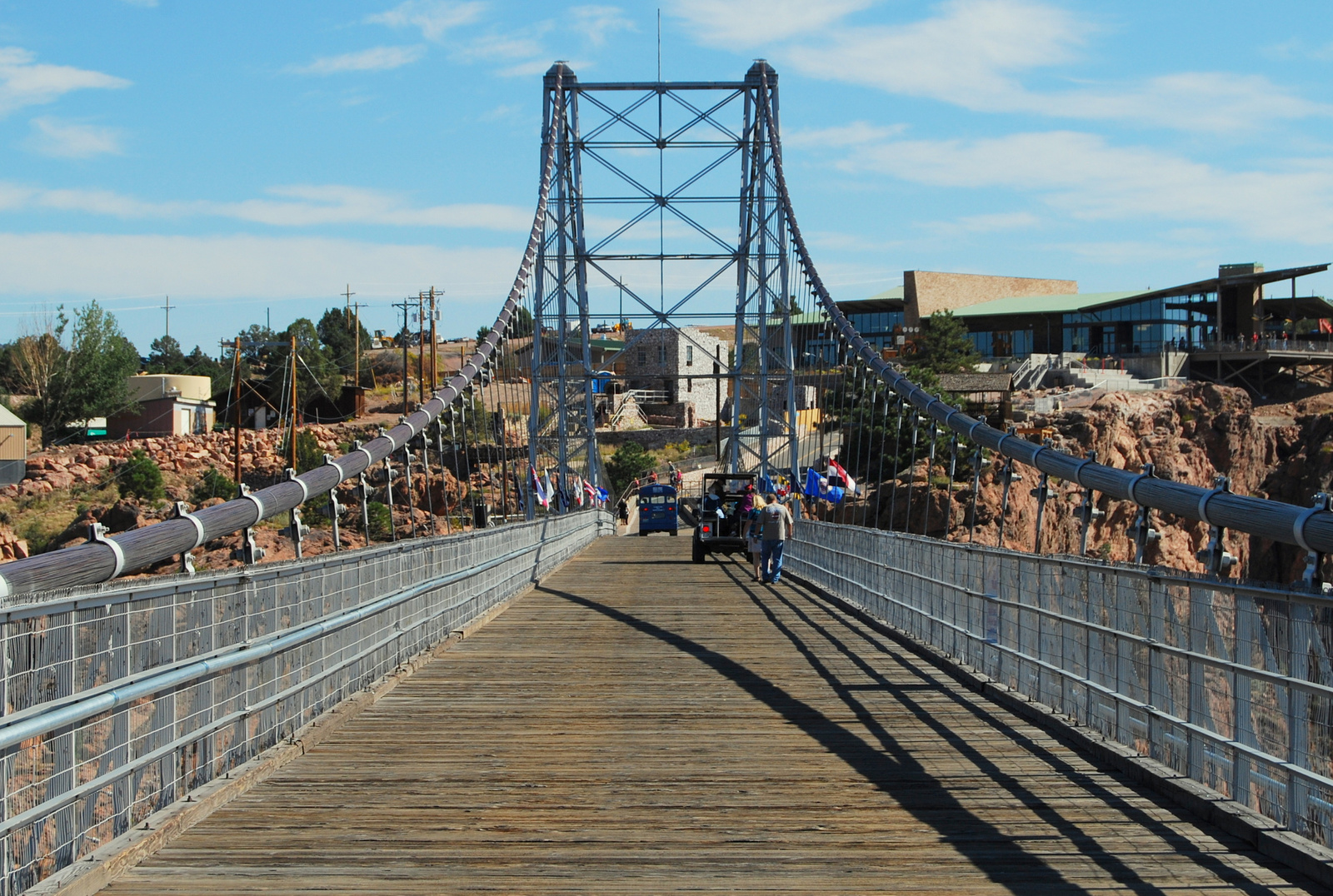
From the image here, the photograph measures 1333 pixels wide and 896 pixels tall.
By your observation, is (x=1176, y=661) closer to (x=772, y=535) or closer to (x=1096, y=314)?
(x=772, y=535)

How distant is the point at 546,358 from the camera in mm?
53781

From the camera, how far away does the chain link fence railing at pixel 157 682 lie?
5.33m

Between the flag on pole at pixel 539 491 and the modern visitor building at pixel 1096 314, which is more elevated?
the modern visitor building at pixel 1096 314

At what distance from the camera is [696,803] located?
7273 mm

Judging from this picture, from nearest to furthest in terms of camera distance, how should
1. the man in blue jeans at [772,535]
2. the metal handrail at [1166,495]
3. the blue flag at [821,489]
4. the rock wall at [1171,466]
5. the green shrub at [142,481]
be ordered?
the metal handrail at [1166,495] < the man in blue jeans at [772,535] < the blue flag at [821,489] < the rock wall at [1171,466] < the green shrub at [142,481]

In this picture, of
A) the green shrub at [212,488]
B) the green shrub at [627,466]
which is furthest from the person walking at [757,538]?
the green shrub at [627,466]

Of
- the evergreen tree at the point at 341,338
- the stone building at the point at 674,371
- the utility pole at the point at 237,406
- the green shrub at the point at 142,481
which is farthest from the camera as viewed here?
the evergreen tree at the point at 341,338

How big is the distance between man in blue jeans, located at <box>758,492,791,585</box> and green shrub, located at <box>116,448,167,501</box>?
49.3m

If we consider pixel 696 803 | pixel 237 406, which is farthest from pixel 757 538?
pixel 237 406

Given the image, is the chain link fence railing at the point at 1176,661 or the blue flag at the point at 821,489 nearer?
the chain link fence railing at the point at 1176,661

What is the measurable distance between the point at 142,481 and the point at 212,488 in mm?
3172

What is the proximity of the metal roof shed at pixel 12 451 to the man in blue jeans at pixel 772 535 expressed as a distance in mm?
54039

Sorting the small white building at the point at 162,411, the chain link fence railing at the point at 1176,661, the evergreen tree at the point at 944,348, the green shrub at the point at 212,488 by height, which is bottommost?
the green shrub at the point at 212,488

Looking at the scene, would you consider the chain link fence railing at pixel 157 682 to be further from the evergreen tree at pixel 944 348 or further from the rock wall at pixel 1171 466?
the evergreen tree at pixel 944 348
